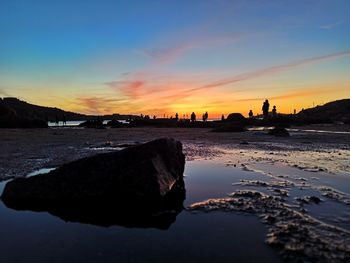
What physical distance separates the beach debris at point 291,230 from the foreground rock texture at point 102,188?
988 millimetres

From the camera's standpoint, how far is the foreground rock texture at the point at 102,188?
23.5ft

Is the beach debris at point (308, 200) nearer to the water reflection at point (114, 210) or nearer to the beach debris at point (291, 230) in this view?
the beach debris at point (291, 230)

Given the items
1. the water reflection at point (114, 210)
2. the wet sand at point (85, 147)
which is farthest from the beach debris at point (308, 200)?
the wet sand at point (85, 147)

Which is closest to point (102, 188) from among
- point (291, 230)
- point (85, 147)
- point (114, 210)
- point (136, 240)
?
point (114, 210)

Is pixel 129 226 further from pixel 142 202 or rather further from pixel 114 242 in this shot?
pixel 142 202

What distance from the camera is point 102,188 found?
7.58 metres

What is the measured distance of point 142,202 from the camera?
7.38m

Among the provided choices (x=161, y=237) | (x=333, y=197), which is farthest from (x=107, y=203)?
(x=333, y=197)

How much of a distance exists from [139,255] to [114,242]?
676mm

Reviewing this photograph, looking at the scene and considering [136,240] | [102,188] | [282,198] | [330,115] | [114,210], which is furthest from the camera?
[330,115]

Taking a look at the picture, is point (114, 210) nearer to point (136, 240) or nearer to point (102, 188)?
point (102, 188)

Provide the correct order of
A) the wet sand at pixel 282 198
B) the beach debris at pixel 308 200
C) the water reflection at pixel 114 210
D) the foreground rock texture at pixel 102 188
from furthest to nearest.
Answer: the beach debris at pixel 308 200 < the foreground rock texture at pixel 102 188 < the water reflection at pixel 114 210 < the wet sand at pixel 282 198

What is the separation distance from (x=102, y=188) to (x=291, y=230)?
4.16m

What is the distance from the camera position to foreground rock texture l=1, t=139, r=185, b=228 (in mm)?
7176
